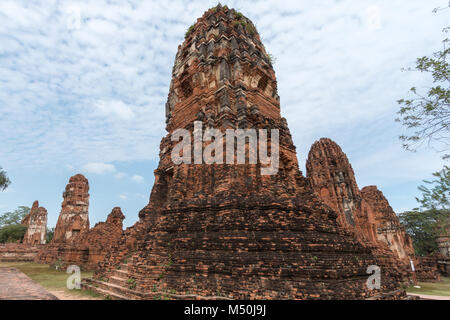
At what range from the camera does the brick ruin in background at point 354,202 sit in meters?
21.0

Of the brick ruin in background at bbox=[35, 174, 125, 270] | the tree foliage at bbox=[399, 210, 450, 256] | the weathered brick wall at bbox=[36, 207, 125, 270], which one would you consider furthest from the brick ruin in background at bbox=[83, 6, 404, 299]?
the tree foliage at bbox=[399, 210, 450, 256]

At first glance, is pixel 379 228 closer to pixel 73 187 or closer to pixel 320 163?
pixel 320 163

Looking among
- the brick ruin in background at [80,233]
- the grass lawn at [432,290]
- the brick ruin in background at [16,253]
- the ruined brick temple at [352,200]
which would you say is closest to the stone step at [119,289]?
the brick ruin in background at [80,233]

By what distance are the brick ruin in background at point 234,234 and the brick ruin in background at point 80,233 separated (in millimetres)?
8601

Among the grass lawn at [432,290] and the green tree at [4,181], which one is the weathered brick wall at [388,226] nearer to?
the grass lawn at [432,290]

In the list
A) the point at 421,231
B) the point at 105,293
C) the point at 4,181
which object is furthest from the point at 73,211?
the point at 421,231

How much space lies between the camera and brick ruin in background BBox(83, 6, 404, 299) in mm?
5426

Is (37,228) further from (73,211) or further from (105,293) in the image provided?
(105,293)

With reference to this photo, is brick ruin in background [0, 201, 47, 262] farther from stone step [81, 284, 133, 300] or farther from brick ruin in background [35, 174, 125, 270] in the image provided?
stone step [81, 284, 133, 300]

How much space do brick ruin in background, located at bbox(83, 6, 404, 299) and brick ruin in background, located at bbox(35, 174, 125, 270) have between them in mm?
8601

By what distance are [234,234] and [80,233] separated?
57.6 ft
